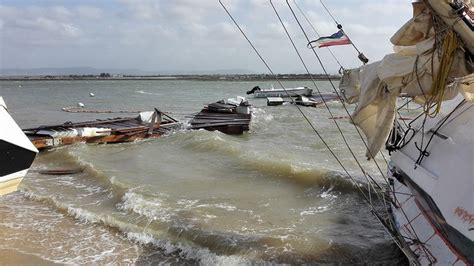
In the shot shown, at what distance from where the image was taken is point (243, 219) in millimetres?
9820

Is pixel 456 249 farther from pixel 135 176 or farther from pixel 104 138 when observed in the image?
pixel 104 138

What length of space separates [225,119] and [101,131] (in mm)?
7397

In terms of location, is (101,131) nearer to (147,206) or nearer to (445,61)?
(147,206)

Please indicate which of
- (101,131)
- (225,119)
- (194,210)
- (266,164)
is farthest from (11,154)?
(225,119)

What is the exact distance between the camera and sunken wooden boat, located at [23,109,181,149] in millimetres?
18297

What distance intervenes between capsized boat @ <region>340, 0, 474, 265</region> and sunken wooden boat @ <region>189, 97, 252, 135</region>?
16374 mm

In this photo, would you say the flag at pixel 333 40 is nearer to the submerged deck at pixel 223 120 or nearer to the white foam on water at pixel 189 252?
the white foam on water at pixel 189 252

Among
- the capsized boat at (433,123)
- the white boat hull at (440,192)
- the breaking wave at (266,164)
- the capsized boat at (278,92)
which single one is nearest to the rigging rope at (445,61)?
the capsized boat at (433,123)

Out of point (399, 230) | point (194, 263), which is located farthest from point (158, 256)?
point (399, 230)

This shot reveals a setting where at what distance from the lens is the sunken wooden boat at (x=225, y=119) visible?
23094 millimetres

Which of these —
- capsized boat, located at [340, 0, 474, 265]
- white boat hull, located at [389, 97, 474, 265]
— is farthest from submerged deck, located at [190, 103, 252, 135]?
capsized boat, located at [340, 0, 474, 265]

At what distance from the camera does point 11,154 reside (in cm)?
814

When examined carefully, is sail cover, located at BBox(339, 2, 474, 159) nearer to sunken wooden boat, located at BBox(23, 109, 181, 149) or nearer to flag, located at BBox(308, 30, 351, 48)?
Answer: flag, located at BBox(308, 30, 351, 48)

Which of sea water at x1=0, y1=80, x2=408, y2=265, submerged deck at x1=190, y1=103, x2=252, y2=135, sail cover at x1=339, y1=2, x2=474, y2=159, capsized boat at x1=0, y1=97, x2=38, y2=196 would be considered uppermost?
sail cover at x1=339, y1=2, x2=474, y2=159
